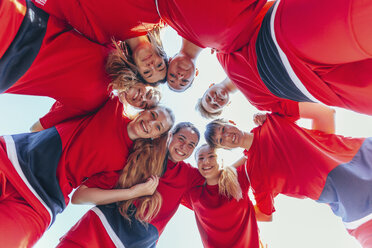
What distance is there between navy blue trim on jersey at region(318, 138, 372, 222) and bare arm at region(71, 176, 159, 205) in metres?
1.05

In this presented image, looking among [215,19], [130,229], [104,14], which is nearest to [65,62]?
[104,14]

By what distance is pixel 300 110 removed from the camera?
A: 1569 mm

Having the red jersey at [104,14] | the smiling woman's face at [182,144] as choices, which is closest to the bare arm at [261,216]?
the smiling woman's face at [182,144]

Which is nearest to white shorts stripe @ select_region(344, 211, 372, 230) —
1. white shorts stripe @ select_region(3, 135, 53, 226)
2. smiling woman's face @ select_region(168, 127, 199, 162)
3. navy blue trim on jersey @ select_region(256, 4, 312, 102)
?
navy blue trim on jersey @ select_region(256, 4, 312, 102)

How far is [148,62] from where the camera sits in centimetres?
145

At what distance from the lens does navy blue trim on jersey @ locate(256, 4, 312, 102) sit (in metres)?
1.00

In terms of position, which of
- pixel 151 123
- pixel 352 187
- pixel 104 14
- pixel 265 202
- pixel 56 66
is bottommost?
pixel 265 202

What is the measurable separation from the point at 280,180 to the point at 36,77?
1.46 m

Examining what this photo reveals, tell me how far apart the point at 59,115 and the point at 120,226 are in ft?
2.60

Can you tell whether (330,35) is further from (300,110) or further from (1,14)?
(1,14)

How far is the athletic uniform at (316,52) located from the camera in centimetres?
73

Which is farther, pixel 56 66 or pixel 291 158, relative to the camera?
pixel 291 158

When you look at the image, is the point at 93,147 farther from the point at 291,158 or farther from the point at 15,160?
the point at 291,158

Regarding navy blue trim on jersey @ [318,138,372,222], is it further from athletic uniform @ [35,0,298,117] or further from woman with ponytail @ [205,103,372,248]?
athletic uniform @ [35,0,298,117]
